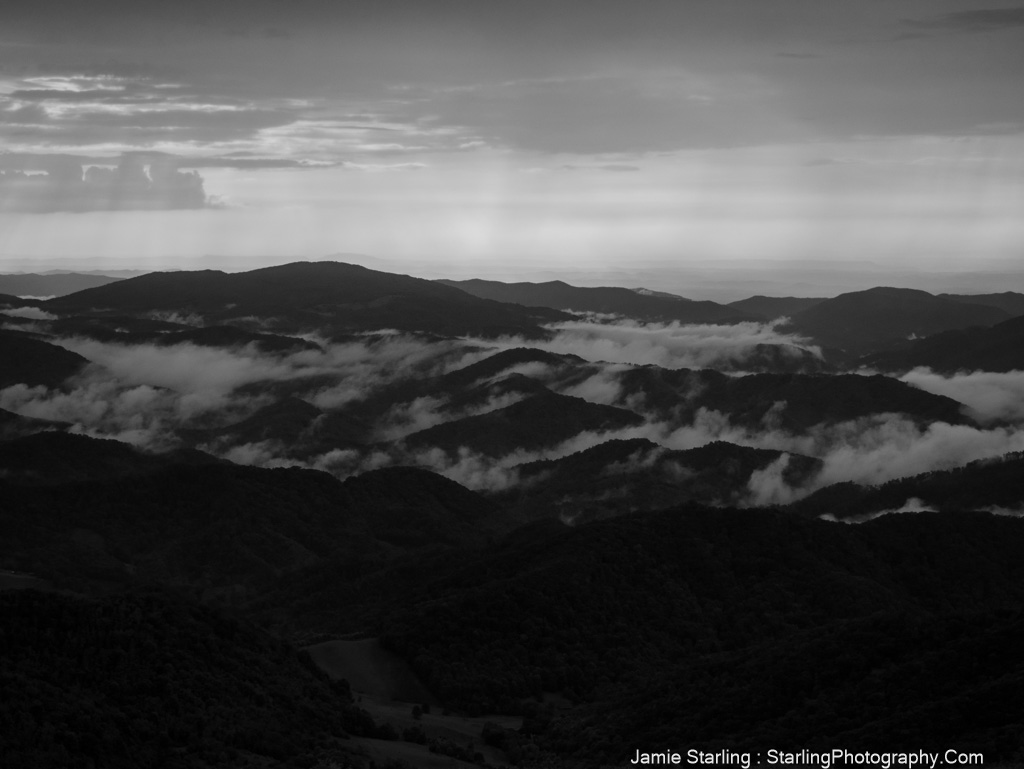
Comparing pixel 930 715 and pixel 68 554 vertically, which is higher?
pixel 930 715

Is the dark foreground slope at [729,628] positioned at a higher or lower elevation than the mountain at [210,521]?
higher

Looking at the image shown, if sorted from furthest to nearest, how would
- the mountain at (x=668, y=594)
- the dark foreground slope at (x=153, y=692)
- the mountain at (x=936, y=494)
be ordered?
the mountain at (x=936, y=494) → the mountain at (x=668, y=594) → the dark foreground slope at (x=153, y=692)

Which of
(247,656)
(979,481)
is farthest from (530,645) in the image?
(979,481)

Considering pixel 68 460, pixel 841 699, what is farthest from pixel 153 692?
pixel 68 460

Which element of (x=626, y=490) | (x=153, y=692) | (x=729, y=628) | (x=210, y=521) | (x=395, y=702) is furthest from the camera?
(x=626, y=490)

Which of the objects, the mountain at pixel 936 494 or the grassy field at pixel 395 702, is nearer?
the grassy field at pixel 395 702

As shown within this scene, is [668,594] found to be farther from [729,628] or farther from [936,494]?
[936,494]

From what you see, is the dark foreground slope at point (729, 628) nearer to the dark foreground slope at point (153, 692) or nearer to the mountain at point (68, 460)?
the dark foreground slope at point (153, 692)

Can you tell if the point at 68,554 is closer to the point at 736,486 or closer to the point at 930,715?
the point at 736,486

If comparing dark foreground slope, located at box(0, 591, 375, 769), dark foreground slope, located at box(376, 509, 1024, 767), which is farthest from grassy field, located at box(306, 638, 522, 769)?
dark foreground slope, located at box(0, 591, 375, 769)

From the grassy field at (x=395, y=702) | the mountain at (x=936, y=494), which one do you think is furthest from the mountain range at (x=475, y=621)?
the mountain at (x=936, y=494)

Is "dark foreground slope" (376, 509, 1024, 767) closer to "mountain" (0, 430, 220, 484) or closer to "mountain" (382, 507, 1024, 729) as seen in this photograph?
"mountain" (382, 507, 1024, 729)
